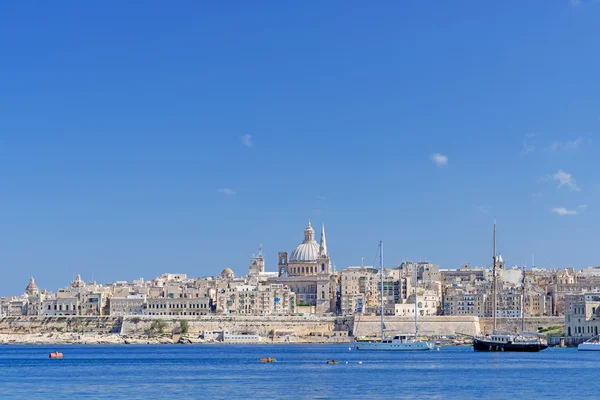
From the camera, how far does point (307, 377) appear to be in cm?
5159

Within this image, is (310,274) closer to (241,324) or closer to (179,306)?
(179,306)

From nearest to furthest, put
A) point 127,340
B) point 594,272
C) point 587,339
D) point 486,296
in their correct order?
point 587,339 → point 127,340 → point 486,296 → point 594,272

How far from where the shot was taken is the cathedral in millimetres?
134375

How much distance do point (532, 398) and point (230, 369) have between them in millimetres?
20209

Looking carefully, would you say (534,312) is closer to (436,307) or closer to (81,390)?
(436,307)

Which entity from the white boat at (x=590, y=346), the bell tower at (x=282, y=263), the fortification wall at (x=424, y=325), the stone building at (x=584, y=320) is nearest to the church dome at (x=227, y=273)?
the bell tower at (x=282, y=263)

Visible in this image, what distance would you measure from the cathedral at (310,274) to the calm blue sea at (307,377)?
61.0 metres

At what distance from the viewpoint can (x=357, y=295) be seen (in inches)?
5049

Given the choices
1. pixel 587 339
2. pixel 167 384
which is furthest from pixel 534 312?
pixel 167 384

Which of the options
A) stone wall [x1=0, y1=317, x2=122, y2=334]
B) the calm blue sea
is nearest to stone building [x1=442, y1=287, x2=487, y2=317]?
stone wall [x1=0, y1=317, x2=122, y2=334]

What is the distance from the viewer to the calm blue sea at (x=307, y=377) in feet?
142

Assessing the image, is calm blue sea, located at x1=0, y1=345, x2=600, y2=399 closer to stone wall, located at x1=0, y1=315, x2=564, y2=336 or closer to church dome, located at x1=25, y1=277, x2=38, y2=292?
stone wall, located at x1=0, y1=315, x2=564, y2=336

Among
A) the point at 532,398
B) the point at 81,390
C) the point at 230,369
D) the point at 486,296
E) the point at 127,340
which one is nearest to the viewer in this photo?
the point at 532,398

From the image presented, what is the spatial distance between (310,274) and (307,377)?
92044 millimetres
